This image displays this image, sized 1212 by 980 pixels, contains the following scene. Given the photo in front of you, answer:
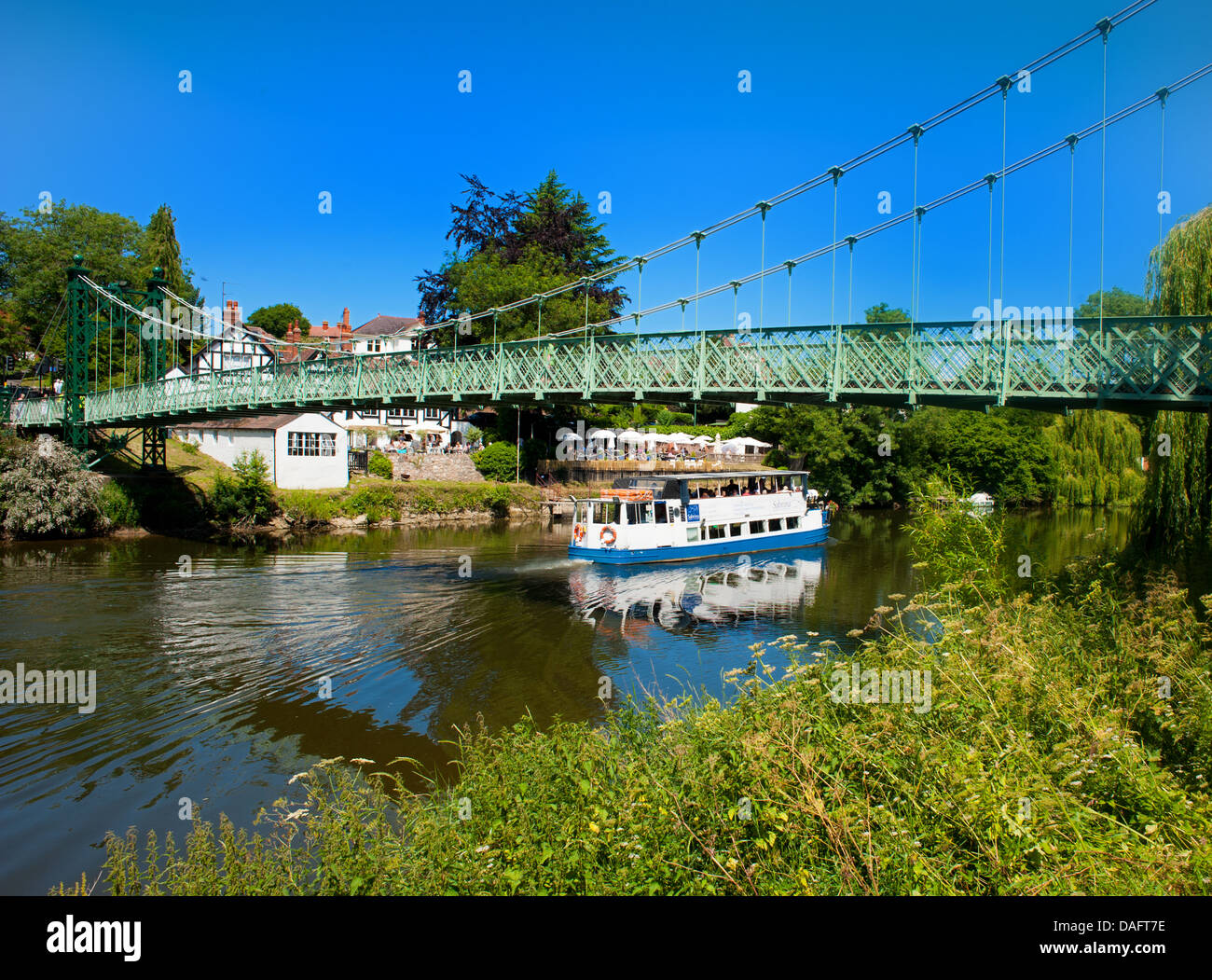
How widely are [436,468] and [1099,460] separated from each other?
3608cm

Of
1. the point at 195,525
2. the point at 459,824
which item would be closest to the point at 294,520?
the point at 195,525

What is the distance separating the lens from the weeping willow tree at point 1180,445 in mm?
15156

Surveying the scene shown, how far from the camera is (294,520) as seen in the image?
116 feet

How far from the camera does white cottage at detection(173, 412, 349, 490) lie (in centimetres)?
3988

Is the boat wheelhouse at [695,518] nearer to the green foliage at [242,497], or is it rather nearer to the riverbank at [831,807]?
the green foliage at [242,497]

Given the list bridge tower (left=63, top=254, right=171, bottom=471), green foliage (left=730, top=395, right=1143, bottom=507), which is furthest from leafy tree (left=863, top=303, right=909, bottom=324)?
bridge tower (left=63, top=254, right=171, bottom=471)

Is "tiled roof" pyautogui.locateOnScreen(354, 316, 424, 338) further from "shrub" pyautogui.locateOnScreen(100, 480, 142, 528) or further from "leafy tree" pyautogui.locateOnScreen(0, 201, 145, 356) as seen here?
"shrub" pyautogui.locateOnScreen(100, 480, 142, 528)

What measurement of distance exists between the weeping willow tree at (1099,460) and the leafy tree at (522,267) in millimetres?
28888

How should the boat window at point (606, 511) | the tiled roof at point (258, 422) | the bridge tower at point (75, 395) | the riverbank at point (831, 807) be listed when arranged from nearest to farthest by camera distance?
the riverbank at point (831, 807), the boat window at point (606, 511), the bridge tower at point (75, 395), the tiled roof at point (258, 422)

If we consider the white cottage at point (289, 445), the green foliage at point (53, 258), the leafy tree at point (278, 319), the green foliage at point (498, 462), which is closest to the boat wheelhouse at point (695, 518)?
the white cottage at point (289, 445)
